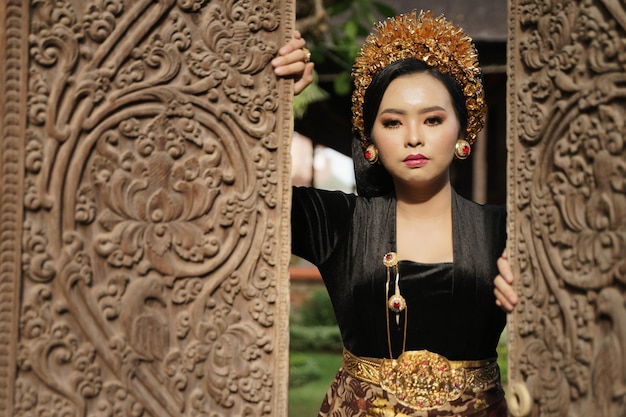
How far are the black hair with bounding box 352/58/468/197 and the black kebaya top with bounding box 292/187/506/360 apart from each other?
2.3 inches

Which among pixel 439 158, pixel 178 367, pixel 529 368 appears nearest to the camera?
pixel 529 368

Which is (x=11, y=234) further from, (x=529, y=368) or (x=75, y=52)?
(x=529, y=368)

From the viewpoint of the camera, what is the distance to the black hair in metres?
1.94

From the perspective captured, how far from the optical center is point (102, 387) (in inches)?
68.3

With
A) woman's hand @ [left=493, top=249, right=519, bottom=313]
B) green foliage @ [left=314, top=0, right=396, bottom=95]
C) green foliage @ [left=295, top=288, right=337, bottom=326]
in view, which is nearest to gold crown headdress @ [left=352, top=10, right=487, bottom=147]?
woman's hand @ [left=493, top=249, right=519, bottom=313]

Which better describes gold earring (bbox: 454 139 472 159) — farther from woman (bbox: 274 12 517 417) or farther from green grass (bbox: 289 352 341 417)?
green grass (bbox: 289 352 341 417)

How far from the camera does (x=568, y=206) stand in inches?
62.7

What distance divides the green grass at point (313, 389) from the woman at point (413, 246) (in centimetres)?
352

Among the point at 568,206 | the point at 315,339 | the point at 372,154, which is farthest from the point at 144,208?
the point at 315,339

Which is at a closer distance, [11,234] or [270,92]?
[11,234]

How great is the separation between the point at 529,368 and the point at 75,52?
1340 mm

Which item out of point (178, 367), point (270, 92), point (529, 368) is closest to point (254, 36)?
point (270, 92)

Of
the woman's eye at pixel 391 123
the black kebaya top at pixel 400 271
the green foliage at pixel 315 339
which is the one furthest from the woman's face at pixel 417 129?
the green foliage at pixel 315 339

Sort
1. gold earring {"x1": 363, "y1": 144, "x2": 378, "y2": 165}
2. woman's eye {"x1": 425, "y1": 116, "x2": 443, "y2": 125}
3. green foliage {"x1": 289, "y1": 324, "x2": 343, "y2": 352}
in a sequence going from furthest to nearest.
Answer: green foliage {"x1": 289, "y1": 324, "x2": 343, "y2": 352}, gold earring {"x1": 363, "y1": 144, "x2": 378, "y2": 165}, woman's eye {"x1": 425, "y1": 116, "x2": 443, "y2": 125}
